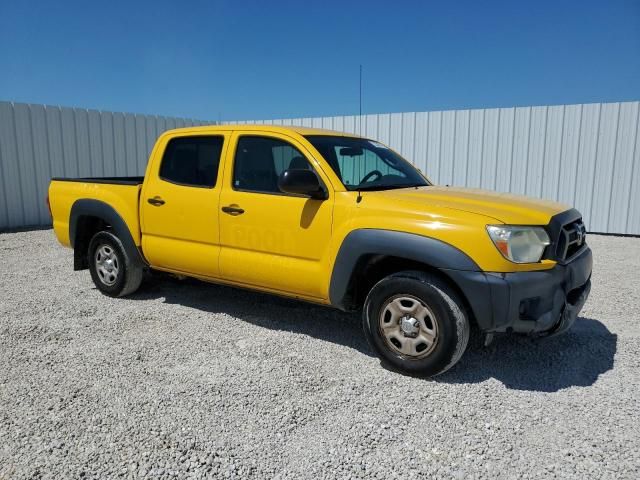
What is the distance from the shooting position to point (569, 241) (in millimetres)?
3549

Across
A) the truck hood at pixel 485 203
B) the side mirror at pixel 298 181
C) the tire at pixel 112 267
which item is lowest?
the tire at pixel 112 267

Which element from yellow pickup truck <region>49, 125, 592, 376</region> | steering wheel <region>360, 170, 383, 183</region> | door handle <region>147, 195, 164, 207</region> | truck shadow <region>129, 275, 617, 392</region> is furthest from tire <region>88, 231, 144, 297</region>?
steering wheel <region>360, 170, 383, 183</region>

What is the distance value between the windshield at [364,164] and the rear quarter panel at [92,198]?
6.84 feet

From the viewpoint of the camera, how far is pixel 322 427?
113 inches

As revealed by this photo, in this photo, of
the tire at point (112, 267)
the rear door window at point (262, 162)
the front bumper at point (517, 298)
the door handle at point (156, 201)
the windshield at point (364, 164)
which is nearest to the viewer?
the front bumper at point (517, 298)

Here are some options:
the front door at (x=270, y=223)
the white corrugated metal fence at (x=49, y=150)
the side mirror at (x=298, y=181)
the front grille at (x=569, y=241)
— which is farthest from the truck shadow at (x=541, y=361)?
the white corrugated metal fence at (x=49, y=150)

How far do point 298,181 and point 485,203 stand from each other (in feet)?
4.45

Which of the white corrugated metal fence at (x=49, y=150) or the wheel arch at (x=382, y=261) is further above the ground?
the white corrugated metal fence at (x=49, y=150)

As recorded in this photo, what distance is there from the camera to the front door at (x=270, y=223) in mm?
3824

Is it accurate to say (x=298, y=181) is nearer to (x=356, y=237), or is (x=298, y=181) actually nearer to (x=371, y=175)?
(x=356, y=237)

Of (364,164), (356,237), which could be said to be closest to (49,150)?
(364,164)

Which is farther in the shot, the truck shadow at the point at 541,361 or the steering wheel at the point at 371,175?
the steering wheel at the point at 371,175

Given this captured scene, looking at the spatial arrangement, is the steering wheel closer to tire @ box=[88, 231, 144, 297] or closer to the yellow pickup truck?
the yellow pickup truck

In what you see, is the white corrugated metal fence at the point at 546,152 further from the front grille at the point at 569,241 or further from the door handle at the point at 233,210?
the door handle at the point at 233,210
